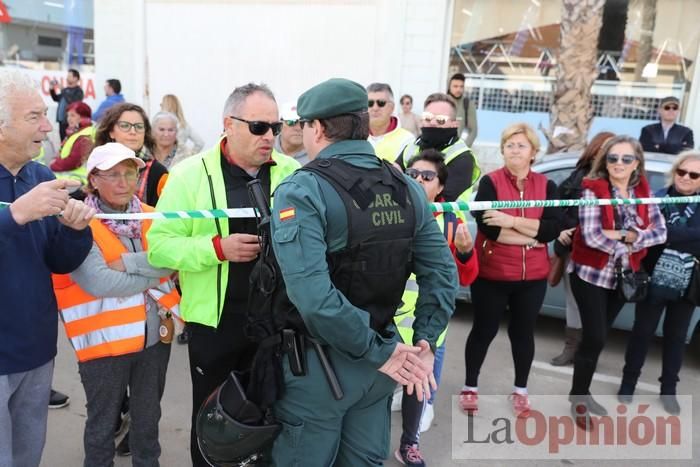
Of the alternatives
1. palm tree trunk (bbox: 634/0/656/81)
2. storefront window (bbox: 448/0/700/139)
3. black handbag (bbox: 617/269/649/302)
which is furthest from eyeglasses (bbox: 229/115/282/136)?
palm tree trunk (bbox: 634/0/656/81)

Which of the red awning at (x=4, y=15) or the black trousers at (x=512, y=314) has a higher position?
the red awning at (x=4, y=15)

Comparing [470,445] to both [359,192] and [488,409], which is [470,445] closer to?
[488,409]

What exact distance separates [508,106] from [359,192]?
10125 millimetres

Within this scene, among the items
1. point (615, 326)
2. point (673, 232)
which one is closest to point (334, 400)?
point (673, 232)

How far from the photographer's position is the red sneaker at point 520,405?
393cm

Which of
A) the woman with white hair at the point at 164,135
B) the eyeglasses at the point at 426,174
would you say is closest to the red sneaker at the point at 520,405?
the eyeglasses at the point at 426,174

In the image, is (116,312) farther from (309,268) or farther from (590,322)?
(590,322)

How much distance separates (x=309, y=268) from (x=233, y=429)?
2.28 feet

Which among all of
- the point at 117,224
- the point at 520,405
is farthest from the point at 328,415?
the point at 520,405

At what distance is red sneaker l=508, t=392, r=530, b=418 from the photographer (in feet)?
12.9

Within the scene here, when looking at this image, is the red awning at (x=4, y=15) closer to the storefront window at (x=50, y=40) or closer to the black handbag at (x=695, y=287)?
the storefront window at (x=50, y=40)

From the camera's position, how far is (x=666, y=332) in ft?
13.4

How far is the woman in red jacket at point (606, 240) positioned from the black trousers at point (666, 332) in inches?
12.4
